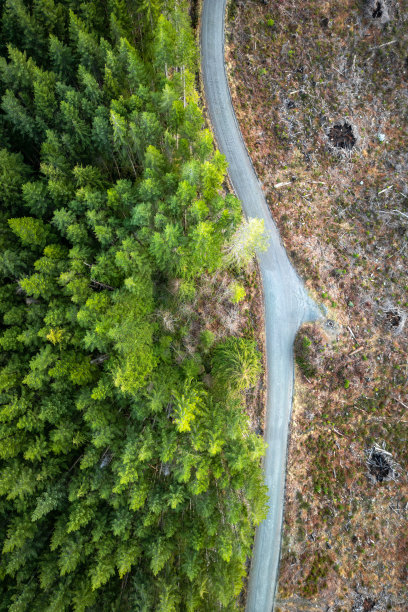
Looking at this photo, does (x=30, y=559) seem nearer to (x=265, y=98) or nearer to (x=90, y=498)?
(x=90, y=498)

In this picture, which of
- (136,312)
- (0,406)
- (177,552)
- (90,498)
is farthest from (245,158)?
(177,552)

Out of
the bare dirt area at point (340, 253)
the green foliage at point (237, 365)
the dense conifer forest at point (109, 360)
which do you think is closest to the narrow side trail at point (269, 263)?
the bare dirt area at point (340, 253)

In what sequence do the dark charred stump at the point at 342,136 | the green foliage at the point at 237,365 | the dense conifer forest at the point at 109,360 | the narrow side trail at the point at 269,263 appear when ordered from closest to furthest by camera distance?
the dense conifer forest at the point at 109,360
the green foliage at the point at 237,365
the narrow side trail at the point at 269,263
the dark charred stump at the point at 342,136

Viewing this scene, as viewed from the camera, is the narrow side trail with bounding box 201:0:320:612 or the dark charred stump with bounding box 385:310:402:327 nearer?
the narrow side trail with bounding box 201:0:320:612

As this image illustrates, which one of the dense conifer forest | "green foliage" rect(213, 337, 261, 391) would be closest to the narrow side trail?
"green foliage" rect(213, 337, 261, 391)

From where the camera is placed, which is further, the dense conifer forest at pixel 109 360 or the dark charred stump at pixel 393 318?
the dark charred stump at pixel 393 318

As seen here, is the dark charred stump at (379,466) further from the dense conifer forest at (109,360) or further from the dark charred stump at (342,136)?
the dark charred stump at (342,136)

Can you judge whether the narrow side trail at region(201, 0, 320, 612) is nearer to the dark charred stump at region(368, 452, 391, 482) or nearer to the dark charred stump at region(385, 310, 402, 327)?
the dark charred stump at region(385, 310, 402, 327)

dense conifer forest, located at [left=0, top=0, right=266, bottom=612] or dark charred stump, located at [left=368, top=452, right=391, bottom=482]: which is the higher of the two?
dense conifer forest, located at [left=0, top=0, right=266, bottom=612]
